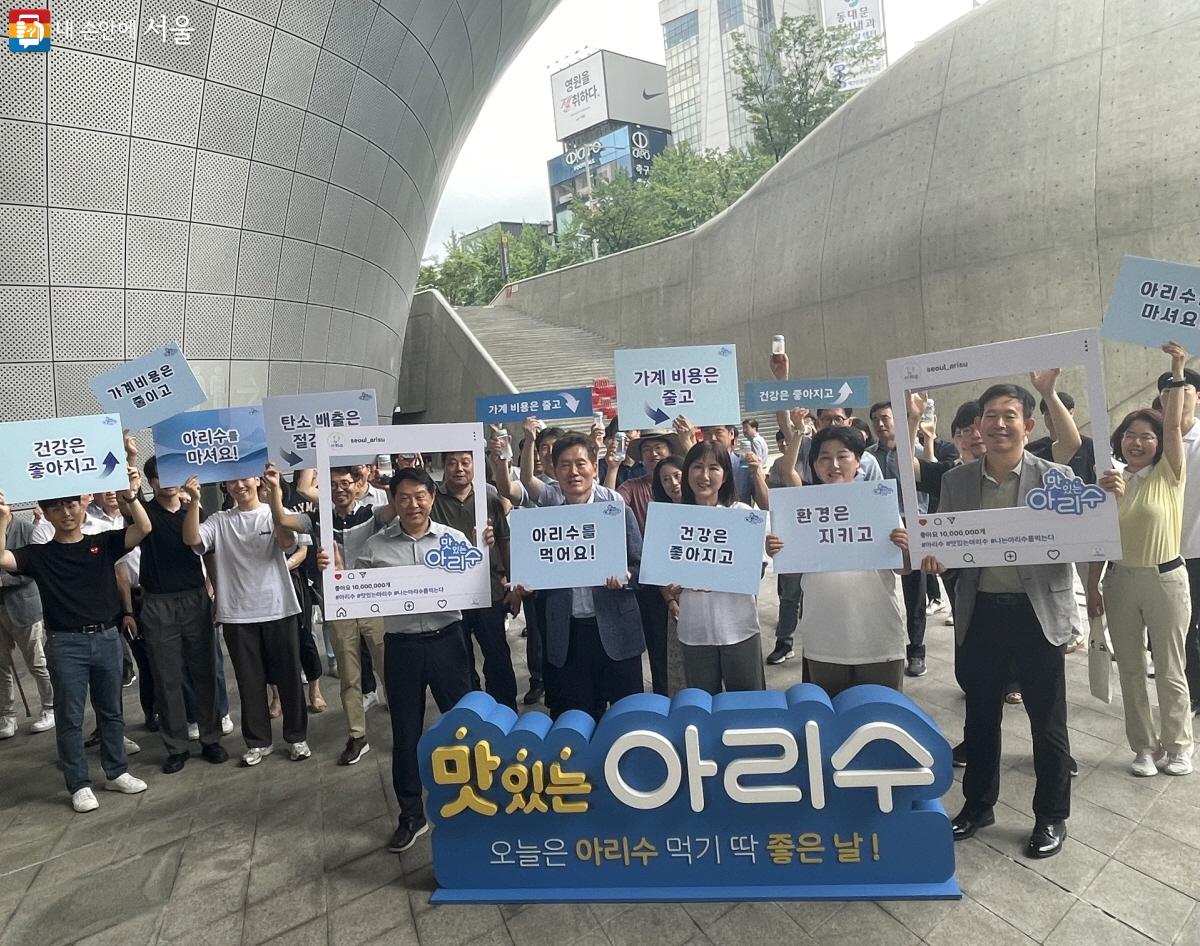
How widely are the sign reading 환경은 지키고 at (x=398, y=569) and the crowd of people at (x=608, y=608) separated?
2.5 inches

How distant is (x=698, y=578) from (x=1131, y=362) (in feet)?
40.0

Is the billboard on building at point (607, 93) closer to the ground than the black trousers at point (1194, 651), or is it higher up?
higher up

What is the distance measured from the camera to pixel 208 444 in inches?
163

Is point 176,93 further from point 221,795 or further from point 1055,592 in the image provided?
point 1055,592

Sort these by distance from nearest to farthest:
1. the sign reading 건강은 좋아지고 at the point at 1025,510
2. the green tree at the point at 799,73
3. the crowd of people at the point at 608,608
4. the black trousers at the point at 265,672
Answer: the sign reading 건강은 좋아지고 at the point at 1025,510 → the crowd of people at the point at 608,608 → the black trousers at the point at 265,672 → the green tree at the point at 799,73

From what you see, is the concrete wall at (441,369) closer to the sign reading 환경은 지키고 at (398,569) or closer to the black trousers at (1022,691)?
the sign reading 환경은 지키고 at (398,569)

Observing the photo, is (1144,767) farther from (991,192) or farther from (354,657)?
(991,192)

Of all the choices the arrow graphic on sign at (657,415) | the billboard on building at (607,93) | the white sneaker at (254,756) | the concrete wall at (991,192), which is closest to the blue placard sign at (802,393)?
the arrow graphic on sign at (657,415)

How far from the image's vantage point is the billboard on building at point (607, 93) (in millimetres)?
68812

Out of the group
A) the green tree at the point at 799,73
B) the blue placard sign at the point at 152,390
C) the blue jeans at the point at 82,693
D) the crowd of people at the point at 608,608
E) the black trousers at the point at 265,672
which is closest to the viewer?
the crowd of people at the point at 608,608

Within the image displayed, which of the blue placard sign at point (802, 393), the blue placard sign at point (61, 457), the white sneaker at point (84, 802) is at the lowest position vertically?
the white sneaker at point (84, 802)

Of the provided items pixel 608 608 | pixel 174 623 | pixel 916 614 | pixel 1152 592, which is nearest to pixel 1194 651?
pixel 1152 592

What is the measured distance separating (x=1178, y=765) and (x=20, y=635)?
7.59 meters

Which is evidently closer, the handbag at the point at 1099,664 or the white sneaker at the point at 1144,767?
the white sneaker at the point at 1144,767
